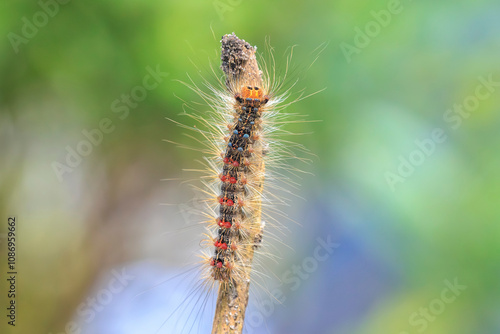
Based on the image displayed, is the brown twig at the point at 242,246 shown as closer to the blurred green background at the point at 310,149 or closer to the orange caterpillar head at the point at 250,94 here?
the orange caterpillar head at the point at 250,94

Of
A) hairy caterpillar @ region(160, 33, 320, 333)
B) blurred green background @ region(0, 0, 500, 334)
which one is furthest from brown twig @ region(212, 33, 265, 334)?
blurred green background @ region(0, 0, 500, 334)

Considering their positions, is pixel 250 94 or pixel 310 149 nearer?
pixel 250 94

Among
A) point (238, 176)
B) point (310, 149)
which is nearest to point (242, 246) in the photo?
point (238, 176)

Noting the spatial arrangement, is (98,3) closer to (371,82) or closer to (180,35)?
(180,35)

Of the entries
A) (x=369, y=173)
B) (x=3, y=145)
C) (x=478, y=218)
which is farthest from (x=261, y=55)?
(x=3, y=145)

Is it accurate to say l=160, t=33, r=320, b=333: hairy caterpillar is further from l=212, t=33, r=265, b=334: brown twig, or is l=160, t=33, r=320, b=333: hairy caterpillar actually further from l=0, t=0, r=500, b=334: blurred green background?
l=0, t=0, r=500, b=334: blurred green background

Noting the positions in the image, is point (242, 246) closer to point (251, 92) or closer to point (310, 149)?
point (251, 92)

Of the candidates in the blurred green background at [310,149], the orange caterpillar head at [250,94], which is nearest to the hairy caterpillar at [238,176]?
the orange caterpillar head at [250,94]

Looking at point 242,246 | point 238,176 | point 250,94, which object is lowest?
point 242,246
